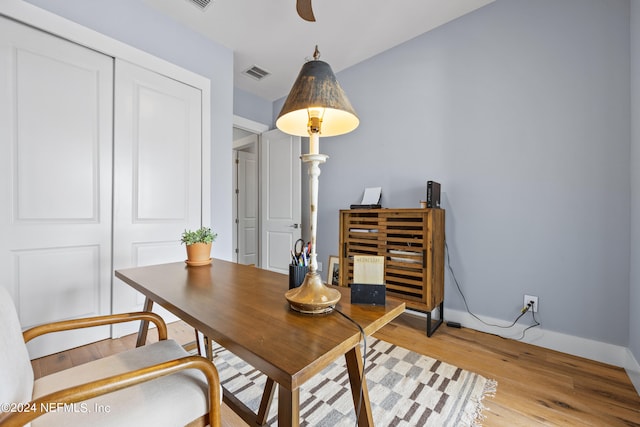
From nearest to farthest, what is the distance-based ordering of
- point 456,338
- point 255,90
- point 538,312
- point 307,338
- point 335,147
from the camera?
point 307,338
point 538,312
point 456,338
point 335,147
point 255,90

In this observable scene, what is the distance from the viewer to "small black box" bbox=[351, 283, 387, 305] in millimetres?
905

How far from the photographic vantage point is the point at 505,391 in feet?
4.95

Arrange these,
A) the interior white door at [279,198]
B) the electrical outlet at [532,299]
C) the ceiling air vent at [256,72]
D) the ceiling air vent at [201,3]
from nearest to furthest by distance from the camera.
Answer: the electrical outlet at [532,299] < the ceiling air vent at [201,3] < the ceiling air vent at [256,72] < the interior white door at [279,198]

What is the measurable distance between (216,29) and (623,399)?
4.04 metres

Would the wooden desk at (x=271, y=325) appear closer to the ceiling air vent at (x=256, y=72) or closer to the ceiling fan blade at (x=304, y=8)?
the ceiling fan blade at (x=304, y=8)

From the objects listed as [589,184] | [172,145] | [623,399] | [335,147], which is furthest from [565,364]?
[172,145]

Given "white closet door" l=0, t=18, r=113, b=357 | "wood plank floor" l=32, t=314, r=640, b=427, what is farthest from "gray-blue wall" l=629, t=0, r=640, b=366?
"white closet door" l=0, t=18, r=113, b=357

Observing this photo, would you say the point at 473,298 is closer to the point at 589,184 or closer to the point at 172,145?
the point at 589,184

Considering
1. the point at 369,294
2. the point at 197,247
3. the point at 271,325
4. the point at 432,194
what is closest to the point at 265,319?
the point at 271,325

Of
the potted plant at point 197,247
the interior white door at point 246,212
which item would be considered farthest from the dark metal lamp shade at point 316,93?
the interior white door at point 246,212

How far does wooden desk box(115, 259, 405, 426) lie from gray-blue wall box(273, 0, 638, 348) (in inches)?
70.0

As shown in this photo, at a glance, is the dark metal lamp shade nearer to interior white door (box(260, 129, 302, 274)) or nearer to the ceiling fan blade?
the ceiling fan blade

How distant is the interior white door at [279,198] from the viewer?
3627 millimetres

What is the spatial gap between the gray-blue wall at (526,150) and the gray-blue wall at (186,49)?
174 centimetres
